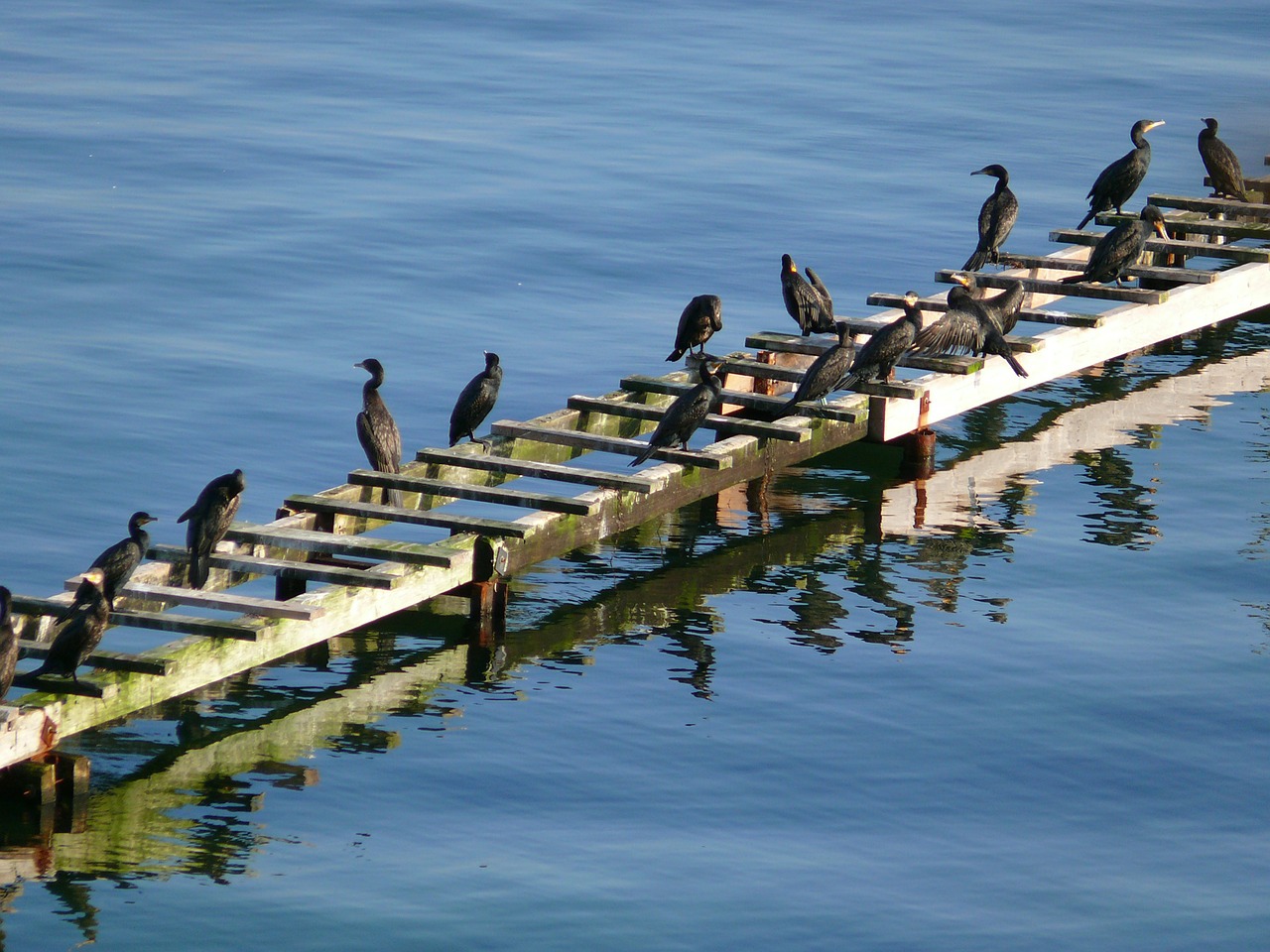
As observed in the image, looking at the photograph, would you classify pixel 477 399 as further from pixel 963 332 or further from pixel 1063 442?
pixel 1063 442

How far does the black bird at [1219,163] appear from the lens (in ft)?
68.7

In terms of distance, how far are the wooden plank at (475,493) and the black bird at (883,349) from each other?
9.11ft

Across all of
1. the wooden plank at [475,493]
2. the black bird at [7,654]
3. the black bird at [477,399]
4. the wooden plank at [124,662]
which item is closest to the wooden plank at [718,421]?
the black bird at [477,399]

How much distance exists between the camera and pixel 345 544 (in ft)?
37.8

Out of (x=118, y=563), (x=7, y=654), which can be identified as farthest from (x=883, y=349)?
(x=7, y=654)

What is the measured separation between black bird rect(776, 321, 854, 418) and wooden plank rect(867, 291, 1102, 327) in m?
2.63

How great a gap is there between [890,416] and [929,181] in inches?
437

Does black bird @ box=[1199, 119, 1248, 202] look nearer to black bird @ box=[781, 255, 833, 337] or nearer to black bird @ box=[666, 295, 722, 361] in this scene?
black bird @ box=[781, 255, 833, 337]

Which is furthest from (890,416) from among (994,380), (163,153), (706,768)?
(163,153)

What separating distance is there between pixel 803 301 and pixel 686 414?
2.51 m

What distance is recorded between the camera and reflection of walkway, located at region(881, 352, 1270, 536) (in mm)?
14578

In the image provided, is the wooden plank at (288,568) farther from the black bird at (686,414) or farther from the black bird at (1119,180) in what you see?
the black bird at (1119,180)

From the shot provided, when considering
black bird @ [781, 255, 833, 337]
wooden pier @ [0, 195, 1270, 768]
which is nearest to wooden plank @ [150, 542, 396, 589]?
wooden pier @ [0, 195, 1270, 768]

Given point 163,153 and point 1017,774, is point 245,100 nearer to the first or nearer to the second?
point 163,153
